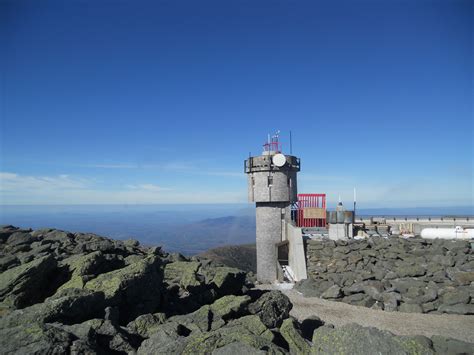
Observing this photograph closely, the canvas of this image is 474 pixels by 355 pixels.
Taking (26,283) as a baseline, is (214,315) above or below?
below

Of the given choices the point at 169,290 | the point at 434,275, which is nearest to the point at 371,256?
the point at 434,275

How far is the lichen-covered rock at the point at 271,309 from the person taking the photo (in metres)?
9.55

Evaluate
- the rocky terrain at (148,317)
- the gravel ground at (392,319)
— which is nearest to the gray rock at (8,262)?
the rocky terrain at (148,317)

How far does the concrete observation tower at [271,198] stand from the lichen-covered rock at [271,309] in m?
15.4

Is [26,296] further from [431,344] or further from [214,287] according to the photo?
[431,344]

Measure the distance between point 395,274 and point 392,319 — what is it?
416 centimetres

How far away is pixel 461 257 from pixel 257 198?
540 inches

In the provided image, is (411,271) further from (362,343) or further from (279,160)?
(362,343)

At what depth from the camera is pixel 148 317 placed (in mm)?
8531

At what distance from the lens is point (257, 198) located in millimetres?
26312

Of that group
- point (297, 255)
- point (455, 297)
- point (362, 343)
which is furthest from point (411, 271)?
point (362, 343)

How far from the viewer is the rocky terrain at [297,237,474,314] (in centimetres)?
1428

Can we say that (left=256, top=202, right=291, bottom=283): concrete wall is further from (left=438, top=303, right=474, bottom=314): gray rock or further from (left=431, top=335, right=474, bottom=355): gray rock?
(left=431, top=335, right=474, bottom=355): gray rock

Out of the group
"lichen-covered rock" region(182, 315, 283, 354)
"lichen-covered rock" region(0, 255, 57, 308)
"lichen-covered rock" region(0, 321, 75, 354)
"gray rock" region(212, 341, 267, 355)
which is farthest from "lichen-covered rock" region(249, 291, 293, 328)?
"lichen-covered rock" region(0, 255, 57, 308)
